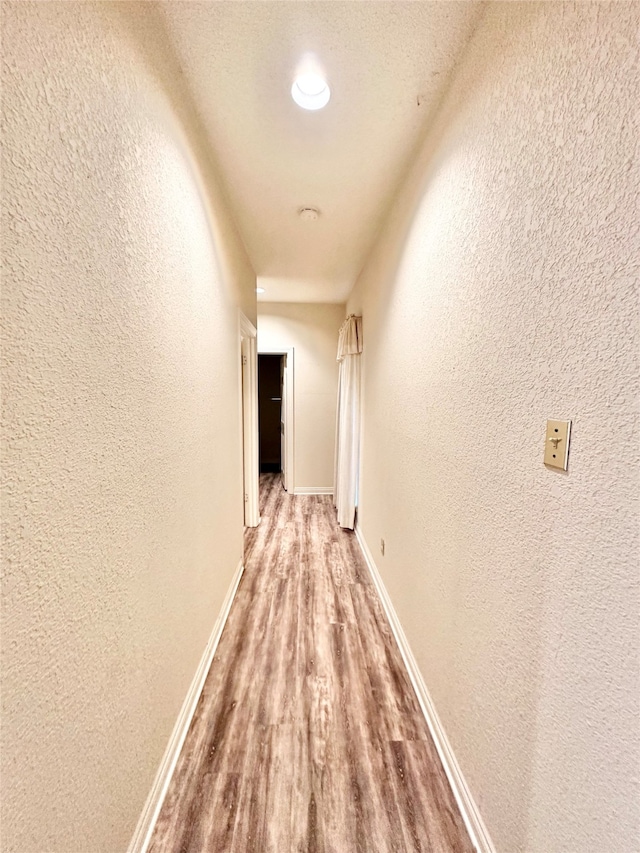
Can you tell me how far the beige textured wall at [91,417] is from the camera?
52cm

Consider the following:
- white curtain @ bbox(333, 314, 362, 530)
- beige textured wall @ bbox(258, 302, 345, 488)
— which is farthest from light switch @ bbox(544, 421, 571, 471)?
beige textured wall @ bbox(258, 302, 345, 488)

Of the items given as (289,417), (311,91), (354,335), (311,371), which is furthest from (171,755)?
(311,371)

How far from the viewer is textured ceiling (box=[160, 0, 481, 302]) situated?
922mm

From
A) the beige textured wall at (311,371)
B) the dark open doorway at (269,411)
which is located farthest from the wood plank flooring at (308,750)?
the dark open doorway at (269,411)

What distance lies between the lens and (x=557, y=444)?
67cm

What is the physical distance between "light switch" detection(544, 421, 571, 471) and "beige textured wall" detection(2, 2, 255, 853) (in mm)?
1030

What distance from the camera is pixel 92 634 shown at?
2.28ft

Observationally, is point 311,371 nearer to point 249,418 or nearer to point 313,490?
point 249,418

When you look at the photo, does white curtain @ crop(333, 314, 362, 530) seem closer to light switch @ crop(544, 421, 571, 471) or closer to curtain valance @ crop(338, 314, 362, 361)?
curtain valance @ crop(338, 314, 362, 361)

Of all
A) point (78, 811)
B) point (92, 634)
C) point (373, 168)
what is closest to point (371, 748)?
point (78, 811)

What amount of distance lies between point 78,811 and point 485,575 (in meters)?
1.12

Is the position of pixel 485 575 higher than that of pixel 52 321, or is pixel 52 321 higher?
pixel 52 321

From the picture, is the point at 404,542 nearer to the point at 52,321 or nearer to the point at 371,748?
the point at 371,748

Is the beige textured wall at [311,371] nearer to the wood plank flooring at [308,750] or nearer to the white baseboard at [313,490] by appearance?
the white baseboard at [313,490]
